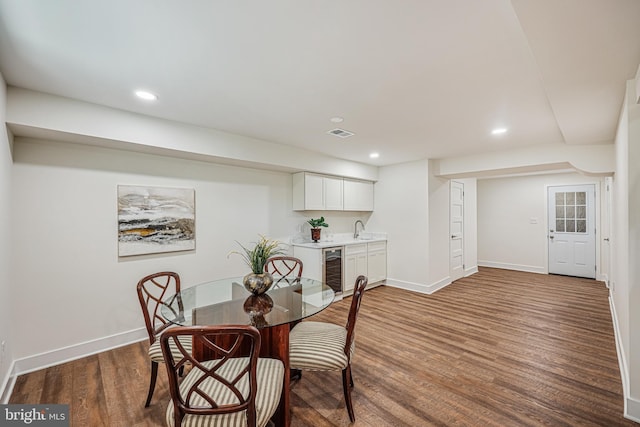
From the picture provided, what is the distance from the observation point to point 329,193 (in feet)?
16.1

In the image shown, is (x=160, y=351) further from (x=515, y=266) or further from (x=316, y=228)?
(x=515, y=266)

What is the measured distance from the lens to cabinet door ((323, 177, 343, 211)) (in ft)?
16.0

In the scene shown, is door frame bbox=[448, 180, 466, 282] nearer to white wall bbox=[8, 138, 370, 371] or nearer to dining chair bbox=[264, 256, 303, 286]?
dining chair bbox=[264, 256, 303, 286]

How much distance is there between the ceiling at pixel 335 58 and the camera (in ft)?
4.50

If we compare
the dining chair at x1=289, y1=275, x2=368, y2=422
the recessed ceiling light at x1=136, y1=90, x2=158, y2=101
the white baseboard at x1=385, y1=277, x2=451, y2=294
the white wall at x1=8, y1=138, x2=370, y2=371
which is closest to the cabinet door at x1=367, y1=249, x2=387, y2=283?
the white baseboard at x1=385, y1=277, x2=451, y2=294

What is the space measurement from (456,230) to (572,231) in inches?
106

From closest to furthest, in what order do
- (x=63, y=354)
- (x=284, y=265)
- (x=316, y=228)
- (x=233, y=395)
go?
(x=233, y=395), (x=63, y=354), (x=284, y=265), (x=316, y=228)

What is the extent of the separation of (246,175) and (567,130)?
12.7 ft

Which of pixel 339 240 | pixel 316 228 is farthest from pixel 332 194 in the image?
pixel 339 240

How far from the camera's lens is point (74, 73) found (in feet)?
6.58

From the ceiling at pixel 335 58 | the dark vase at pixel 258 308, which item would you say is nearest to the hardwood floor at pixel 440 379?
the dark vase at pixel 258 308

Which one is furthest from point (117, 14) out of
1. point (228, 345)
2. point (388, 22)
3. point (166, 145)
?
point (228, 345)

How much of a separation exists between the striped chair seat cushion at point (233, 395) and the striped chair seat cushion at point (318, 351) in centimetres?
→ 20

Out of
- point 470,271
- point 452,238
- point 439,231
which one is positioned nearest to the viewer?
point 439,231
